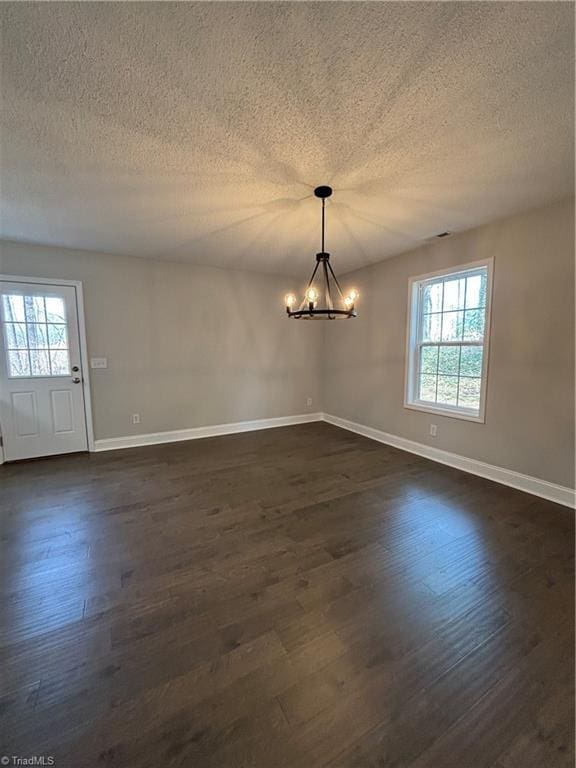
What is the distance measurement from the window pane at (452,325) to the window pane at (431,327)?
0.28 feet

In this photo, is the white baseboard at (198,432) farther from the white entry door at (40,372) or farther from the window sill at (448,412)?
the window sill at (448,412)

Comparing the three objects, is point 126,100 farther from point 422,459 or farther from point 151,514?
point 422,459

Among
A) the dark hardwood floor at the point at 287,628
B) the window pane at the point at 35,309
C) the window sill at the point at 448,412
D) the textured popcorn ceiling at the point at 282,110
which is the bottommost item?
the dark hardwood floor at the point at 287,628

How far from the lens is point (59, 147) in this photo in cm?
196

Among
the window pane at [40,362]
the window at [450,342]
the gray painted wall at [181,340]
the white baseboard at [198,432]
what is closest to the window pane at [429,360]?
the window at [450,342]

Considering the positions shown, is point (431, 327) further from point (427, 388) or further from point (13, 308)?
point (13, 308)

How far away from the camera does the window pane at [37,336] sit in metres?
3.71

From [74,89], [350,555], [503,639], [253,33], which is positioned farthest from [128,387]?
[503,639]

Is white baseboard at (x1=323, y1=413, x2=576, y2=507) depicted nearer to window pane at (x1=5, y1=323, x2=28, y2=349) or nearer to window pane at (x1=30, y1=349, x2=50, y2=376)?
window pane at (x1=30, y1=349, x2=50, y2=376)

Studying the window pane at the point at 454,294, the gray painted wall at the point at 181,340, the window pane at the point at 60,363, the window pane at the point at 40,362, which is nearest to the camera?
the window pane at the point at 454,294

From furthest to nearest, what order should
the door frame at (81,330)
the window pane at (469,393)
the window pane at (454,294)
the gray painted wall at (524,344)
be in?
the door frame at (81,330), the window pane at (454,294), the window pane at (469,393), the gray painted wall at (524,344)

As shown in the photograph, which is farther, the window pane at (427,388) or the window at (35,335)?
the window pane at (427,388)

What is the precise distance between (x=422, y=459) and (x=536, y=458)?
117 cm

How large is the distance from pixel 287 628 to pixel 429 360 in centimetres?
339
